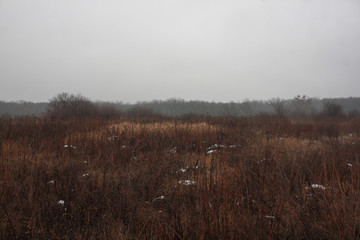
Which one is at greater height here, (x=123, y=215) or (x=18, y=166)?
(x=18, y=166)

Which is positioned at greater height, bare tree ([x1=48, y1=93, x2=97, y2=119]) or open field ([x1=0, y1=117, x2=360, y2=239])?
bare tree ([x1=48, y1=93, x2=97, y2=119])

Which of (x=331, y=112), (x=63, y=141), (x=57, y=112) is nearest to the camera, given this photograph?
(x=63, y=141)

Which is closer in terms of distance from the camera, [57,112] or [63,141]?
[63,141]

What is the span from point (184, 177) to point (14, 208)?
2.54 meters

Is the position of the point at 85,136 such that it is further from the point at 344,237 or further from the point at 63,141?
the point at 344,237

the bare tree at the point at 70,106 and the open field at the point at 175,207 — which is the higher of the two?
the bare tree at the point at 70,106

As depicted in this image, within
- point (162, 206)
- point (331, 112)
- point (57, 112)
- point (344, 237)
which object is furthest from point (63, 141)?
point (331, 112)

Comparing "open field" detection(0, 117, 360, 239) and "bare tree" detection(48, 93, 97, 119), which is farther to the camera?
"bare tree" detection(48, 93, 97, 119)

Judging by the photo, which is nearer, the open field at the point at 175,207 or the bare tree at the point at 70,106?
the open field at the point at 175,207

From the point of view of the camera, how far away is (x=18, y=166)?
11.9ft

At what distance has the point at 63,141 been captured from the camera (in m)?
6.42

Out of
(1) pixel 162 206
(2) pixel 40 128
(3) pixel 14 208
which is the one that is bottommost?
(1) pixel 162 206

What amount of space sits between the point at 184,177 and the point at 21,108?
9911 cm

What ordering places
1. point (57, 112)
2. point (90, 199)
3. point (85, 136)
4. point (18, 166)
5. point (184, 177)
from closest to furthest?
point (90, 199)
point (18, 166)
point (184, 177)
point (85, 136)
point (57, 112)
